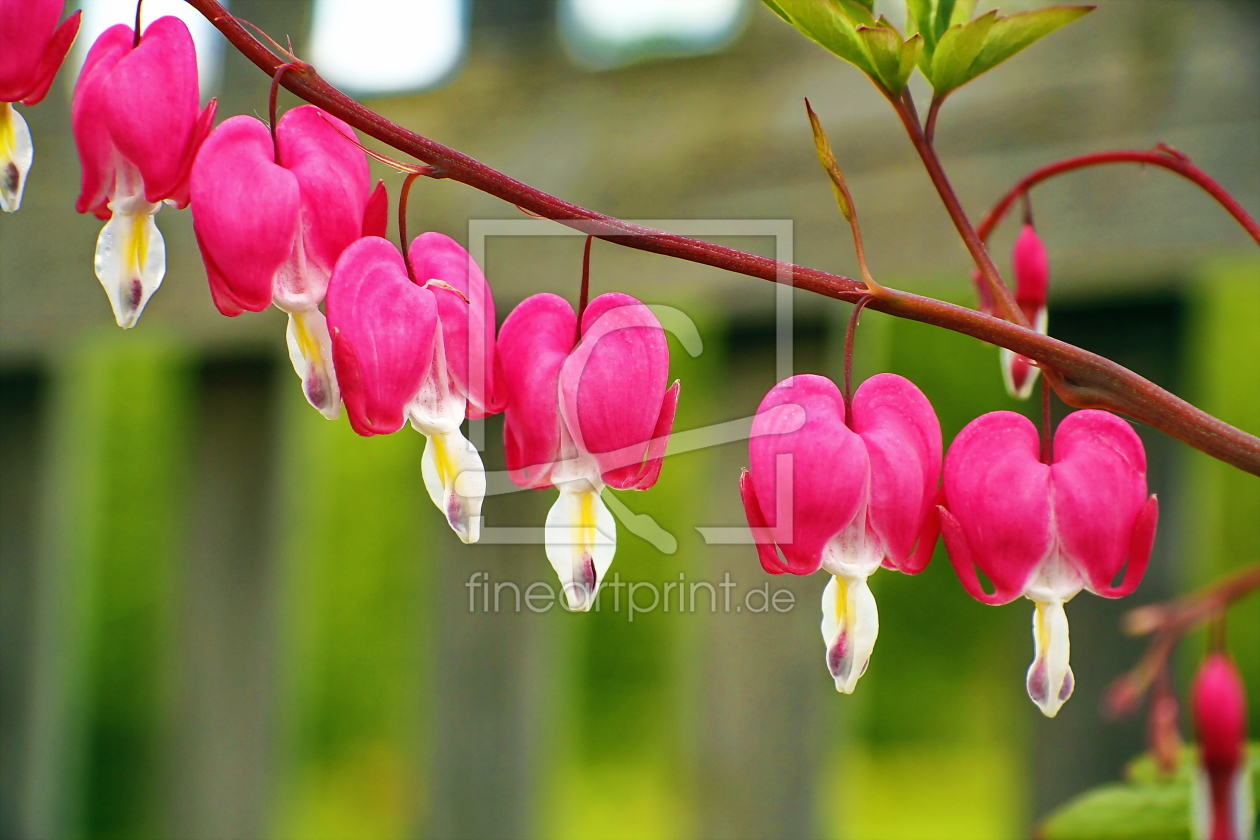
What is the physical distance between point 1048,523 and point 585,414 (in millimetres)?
173

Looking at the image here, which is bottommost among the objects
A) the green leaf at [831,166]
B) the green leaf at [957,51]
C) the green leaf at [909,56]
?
the green leaf at [831,166]

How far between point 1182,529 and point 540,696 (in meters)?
0.76

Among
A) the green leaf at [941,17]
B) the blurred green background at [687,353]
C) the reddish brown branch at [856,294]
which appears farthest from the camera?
the blurred green background at [687,353]

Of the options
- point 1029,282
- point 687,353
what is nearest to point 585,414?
point 1029,282

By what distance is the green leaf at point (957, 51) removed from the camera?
0.47 m

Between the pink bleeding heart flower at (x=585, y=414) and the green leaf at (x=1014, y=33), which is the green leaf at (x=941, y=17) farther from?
the pink bleeding heart flower at (x=585, y=414)

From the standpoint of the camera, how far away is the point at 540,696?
149cm

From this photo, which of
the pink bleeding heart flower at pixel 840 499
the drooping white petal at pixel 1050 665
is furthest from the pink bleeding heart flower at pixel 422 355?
the drooping white petal at pixel 1050 665

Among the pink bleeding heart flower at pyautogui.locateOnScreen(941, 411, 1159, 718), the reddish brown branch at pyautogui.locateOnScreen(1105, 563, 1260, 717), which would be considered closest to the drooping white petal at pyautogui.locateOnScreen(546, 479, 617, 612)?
the pink bleeding heart flower at pyautogui.locateOnScreen(941, 411, 1159, 718)

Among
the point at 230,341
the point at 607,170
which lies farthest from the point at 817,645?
the point at 230,341

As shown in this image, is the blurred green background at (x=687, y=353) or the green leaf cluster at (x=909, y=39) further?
the blurred green background at (x=687, y=353)

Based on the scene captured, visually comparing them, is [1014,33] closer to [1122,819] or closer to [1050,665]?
[1050,665]

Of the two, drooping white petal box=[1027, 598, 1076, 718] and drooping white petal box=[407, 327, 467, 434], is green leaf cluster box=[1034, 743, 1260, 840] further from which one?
drooping white petal box=[407, 327, 467, 434]

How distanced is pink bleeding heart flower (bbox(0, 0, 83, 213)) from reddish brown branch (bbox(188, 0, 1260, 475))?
0.25 ft
